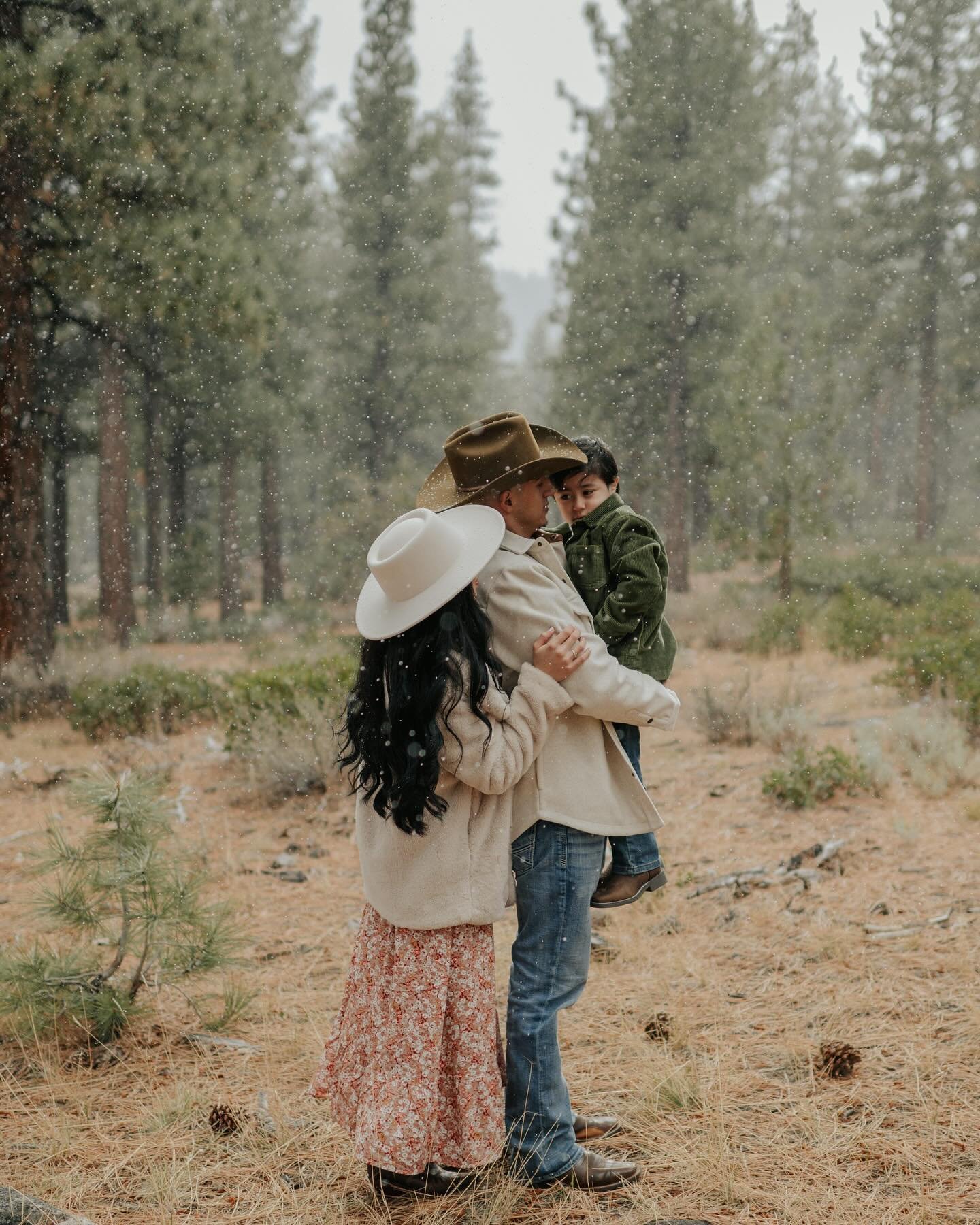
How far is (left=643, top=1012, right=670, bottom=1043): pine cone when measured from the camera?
3.76 meters

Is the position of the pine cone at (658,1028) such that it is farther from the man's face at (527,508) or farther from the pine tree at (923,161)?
the pine tree at (923,161)

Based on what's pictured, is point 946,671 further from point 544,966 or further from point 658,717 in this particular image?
point 544,966

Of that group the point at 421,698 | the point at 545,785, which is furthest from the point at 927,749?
the point at 421,698

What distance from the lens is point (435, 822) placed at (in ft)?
8.16

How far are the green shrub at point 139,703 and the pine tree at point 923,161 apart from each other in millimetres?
20953

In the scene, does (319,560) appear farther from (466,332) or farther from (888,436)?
(888,436)

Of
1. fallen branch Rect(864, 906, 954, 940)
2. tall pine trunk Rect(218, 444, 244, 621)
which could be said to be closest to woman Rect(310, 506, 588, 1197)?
fallen branch Rect(864, 906, 954, 940)

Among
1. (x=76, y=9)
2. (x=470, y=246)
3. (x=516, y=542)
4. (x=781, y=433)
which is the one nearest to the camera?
(x=516, y=542)

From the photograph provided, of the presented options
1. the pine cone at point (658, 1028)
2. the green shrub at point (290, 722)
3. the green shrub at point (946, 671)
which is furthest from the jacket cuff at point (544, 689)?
the green shrub at point (946, 671)

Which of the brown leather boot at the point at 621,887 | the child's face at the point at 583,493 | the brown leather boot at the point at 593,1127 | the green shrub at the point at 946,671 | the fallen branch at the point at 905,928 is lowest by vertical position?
the fallen branch at the point at 905,928

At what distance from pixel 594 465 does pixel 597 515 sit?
0.15 meters

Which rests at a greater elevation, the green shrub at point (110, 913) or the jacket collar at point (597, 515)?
the jacket collar at point (597, 515)

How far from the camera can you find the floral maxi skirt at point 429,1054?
2475 millimetres

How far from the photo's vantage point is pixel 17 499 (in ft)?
34.7
